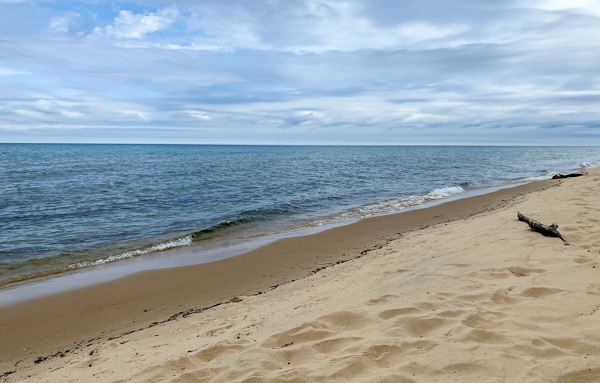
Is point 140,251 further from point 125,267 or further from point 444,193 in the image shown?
point 444,193

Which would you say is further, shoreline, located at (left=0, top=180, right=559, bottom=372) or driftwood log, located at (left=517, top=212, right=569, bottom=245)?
driftwood log, located at (left=517, top=212, right=569, bottom=245)

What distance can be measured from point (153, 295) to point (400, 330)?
5449 millimetres

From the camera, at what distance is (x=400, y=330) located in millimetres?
3754

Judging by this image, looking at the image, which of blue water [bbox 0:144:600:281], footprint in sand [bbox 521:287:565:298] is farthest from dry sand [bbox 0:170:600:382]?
blue water [bbox 0:144:600:281]

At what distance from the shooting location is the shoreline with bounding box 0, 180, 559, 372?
5.73m

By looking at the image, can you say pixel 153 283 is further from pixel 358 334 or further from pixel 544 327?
pixel 544 327

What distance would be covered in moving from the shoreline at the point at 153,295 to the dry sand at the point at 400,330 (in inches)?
7.6

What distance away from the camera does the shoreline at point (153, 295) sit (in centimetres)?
573

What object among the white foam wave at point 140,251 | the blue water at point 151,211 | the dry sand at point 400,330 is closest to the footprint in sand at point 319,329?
the dry sand at point 400,330

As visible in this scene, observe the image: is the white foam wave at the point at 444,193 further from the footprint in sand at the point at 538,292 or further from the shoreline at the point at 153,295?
the footprint in sand at the point at 538,292

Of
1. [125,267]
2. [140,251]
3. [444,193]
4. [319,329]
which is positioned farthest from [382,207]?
[319,329]

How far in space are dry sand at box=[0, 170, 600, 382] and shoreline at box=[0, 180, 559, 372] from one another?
19cm

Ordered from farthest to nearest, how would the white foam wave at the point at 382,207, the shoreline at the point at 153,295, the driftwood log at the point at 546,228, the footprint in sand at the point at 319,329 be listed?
the white foam wave at the point at 382,207 < the driftwood log at the point at 546,228 < the shoreline at the point at 153,295 < the footprint in sand at the point at 319,329

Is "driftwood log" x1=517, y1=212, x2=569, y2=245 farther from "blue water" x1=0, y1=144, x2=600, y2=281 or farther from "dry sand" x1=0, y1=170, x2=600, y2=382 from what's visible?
"blue water" x1=0, y1=144, x2=600, y2=281
